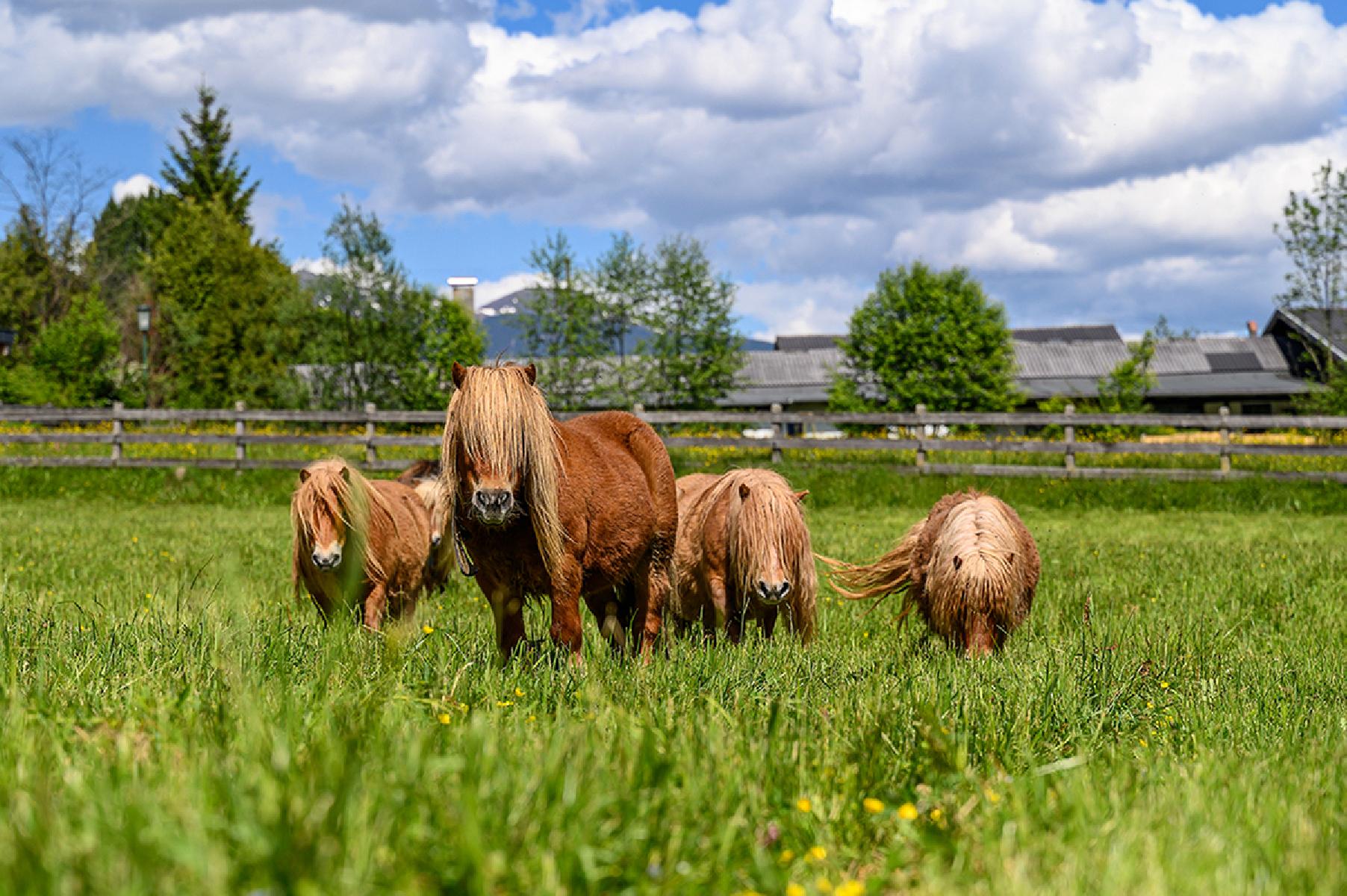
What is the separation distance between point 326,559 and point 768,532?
9.57 feet

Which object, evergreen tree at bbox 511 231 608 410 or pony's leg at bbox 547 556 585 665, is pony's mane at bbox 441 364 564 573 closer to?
pony's leg at bbox 547 556 585 665

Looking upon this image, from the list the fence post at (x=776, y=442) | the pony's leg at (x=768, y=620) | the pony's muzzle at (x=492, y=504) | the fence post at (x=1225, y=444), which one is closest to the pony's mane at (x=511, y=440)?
the pony's muzzle at (x=492, y=504)

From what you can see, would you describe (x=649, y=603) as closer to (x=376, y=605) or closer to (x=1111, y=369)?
(x=376, y=605)

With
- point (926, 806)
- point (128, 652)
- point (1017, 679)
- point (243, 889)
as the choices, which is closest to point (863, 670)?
point (1017, 679)

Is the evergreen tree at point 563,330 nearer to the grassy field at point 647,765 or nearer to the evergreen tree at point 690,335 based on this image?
the evergreen tree at point 690,335

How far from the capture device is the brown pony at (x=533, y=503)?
17.1 ft

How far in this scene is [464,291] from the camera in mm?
49312

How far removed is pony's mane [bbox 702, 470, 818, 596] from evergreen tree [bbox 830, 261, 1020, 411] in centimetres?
5089

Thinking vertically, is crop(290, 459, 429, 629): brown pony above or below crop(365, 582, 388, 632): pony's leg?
above

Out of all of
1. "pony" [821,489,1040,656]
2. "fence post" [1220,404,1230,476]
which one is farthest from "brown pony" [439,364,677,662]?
"fence post" [1220,404,1230,476]

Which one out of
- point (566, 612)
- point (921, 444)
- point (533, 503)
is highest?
point (533, 503)

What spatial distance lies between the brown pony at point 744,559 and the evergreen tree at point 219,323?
1713 inches

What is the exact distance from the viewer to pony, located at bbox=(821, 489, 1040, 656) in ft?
23.1

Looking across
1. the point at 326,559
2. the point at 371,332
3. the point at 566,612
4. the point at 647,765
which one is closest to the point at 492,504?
the point at 566,612
